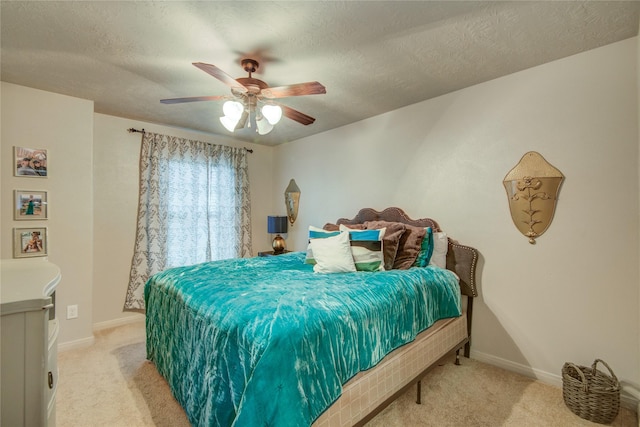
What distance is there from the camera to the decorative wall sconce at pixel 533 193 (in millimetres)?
2225

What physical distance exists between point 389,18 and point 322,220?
2720 mm

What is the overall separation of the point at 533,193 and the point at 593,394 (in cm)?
139

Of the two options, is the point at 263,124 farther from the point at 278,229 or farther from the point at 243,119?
the point at 278,229

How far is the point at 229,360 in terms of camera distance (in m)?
1.34

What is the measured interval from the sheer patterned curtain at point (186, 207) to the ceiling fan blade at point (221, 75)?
7.28 feet

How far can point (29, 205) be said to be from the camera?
2.65 metres

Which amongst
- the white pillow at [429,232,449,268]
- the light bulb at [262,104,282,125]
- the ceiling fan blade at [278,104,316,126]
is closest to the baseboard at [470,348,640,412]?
the white pillow at [429,232,449,268]

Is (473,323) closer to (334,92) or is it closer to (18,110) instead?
(334,92)

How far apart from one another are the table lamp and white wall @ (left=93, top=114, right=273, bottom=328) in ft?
5.90

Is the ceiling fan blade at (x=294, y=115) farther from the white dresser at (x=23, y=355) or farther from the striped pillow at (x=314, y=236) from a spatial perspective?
the white dresser at (x=23, y=355)

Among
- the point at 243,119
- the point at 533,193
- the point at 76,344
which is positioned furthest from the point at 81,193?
the point at 533,193

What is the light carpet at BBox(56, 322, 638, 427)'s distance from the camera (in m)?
1.83

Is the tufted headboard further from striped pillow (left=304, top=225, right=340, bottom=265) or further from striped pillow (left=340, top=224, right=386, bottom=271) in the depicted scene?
striped pillow (left=304, top=225, right=340, bottom=265)

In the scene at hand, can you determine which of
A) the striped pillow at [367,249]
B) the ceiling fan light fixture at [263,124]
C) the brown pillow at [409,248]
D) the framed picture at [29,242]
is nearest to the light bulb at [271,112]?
the ceiling fan light fixture at [263,124]
